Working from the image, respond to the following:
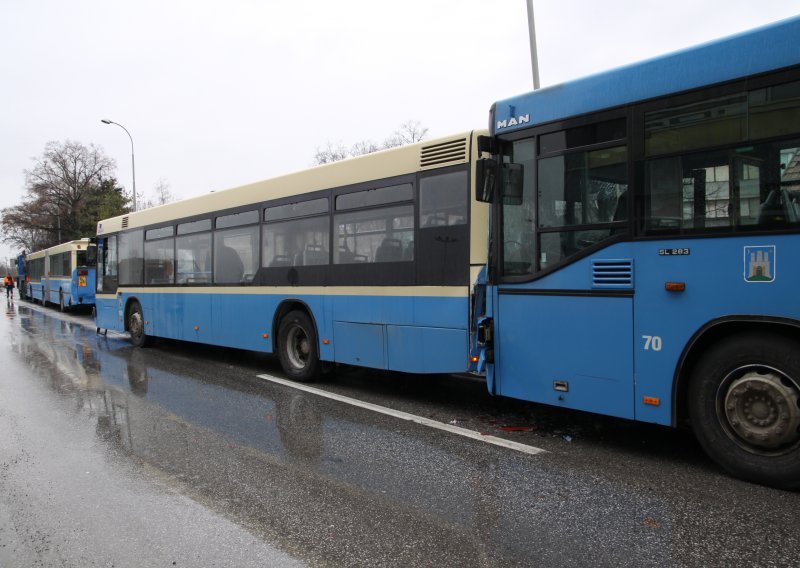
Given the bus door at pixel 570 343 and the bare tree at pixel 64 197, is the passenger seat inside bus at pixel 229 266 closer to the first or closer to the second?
the bus door at pixel 570 343

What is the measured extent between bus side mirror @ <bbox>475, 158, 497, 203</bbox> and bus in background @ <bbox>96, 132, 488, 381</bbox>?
608mm

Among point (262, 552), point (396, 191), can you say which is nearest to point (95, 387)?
point (396, 191)

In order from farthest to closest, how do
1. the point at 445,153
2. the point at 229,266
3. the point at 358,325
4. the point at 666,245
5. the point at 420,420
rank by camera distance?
the point at 229,266 → the point at 358,325 → the point at 445,153 → the point at 420,420 → the point at 666,245

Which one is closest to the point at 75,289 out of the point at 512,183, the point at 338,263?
the point at 338,263

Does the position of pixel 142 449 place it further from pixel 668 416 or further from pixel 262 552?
pixel 668 416

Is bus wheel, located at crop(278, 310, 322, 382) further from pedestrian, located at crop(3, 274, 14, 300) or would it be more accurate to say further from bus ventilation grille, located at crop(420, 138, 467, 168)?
pedestrian, located at crop(3, 274, 14, 300)

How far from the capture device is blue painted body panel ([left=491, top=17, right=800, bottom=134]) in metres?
3.67

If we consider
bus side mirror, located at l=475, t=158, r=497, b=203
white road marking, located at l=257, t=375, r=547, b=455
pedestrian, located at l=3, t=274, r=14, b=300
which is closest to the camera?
white road marking, located at l=257, t=375, r=547, b=455

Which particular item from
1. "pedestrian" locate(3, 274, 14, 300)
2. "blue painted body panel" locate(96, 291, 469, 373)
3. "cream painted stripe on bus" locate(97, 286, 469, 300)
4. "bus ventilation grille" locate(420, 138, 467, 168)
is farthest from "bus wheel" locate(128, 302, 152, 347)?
"pedestrian" locate(3, 274, 14, 300)

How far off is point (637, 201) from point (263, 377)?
6264mm

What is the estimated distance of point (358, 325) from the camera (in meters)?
7.05

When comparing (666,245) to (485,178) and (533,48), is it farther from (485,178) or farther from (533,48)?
(533,48)

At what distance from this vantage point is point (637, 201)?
14.1 ft

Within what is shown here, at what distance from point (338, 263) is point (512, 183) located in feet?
9.95
